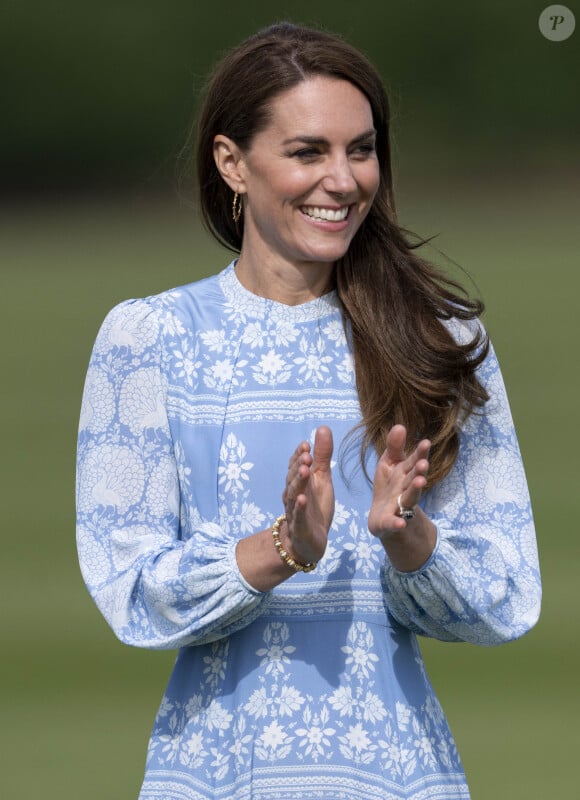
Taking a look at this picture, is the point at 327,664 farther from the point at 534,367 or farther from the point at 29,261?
the point at 29,261

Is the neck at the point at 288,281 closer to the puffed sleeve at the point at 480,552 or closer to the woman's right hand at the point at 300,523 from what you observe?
the puffed sleeve at the point at 480,552

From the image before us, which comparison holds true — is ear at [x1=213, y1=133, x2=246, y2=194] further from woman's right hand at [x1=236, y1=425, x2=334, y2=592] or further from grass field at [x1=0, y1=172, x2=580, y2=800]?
grass field at [x1=0, y1=172, x2=580, y2=800]

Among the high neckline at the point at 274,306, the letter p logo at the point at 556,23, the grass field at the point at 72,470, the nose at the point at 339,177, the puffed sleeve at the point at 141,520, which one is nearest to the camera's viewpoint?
the puffed sleeve at the point at 141,520

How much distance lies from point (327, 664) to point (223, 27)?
1027 centimetres

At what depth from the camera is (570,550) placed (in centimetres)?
624

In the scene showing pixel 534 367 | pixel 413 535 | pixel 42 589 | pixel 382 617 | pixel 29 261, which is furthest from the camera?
pixel 29 261

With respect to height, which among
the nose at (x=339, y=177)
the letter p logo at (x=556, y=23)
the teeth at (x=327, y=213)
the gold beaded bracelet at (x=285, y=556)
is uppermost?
the letter p logo at (x=556, y=23)

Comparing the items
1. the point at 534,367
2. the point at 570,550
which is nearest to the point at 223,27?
the point at 534,367

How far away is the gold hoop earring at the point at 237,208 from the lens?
2.28 meters

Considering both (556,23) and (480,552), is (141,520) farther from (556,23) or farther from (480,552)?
(556,23)

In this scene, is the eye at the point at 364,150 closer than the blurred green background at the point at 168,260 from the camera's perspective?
Yes

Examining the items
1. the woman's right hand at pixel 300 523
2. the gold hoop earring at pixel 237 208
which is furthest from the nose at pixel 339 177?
the woman's right hand at pixel 300 523

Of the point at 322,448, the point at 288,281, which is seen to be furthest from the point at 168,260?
the point at 322,448

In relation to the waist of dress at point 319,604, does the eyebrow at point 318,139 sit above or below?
above
